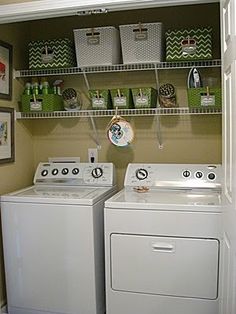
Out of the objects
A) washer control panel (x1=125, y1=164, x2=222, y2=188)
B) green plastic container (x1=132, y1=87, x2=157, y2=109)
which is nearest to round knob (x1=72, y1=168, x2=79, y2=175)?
washer control panel (x1=125, y1=164, x2=222, y2=188)

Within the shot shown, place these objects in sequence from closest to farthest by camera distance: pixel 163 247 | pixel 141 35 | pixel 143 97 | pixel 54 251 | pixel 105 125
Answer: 1. pixel 163 247
2. pixel 54 251
3. pixel 141 35
4. pixel 143 97
5. pixel 105 125

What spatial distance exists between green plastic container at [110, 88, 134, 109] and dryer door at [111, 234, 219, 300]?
101 cm

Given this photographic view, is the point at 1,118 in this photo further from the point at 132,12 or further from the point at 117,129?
the point at 132,12

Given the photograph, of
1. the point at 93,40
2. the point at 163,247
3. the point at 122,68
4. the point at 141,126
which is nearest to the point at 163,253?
the point at 163,247

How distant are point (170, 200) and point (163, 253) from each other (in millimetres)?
343

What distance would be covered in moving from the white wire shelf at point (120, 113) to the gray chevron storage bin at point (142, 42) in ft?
1.26

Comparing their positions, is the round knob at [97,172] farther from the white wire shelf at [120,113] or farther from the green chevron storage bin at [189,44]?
the green chevron storage bin at [189,44]

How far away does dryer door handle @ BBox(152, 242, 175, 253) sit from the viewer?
2240 mm

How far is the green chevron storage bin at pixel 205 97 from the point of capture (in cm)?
252

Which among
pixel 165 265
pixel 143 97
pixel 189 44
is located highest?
pixel 189 44

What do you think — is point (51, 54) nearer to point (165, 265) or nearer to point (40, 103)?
point (40, 103)

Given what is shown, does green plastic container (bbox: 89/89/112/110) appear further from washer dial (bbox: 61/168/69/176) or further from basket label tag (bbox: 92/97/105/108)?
washer dial (bbox: 61/168/69/176)

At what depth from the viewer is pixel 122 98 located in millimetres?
2732

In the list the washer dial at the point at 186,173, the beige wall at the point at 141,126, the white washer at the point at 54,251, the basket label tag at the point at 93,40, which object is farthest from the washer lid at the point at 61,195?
the basket label tag at the point at 93,40
